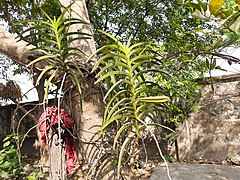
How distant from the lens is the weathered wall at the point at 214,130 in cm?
273

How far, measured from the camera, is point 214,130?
286 cm

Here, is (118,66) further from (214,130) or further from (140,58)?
(214,130)

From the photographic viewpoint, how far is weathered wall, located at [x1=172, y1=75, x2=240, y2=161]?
273 cm

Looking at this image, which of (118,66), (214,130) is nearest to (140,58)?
(118,66)

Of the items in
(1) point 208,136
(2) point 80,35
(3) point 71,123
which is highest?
(2) point 80,35

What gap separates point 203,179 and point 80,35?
147cm

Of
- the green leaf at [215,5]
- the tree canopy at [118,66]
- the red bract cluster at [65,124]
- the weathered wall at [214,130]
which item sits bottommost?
the weathered wall at [214,130]

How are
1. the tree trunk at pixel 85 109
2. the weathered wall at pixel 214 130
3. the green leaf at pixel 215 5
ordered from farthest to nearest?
the weathered wall at pixel 214 130 < the tree trunk at pixel 85 109 < the green leaf at pixel 215 5

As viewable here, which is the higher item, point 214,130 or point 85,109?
point 85,109

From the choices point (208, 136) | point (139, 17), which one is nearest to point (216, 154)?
point (208, 136)

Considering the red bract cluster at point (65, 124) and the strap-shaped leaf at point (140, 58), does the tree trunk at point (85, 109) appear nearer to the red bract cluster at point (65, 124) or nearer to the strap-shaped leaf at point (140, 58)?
the red bract cluster at point (65, 124)

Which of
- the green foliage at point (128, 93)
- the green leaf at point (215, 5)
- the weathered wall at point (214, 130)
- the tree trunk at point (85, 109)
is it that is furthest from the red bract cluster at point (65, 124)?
the weathered wall at point (214, 130)

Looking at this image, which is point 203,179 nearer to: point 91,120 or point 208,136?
point 208,136

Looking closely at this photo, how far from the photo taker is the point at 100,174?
25.0 inches
